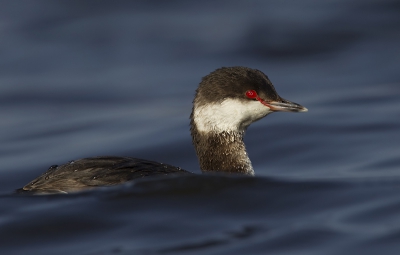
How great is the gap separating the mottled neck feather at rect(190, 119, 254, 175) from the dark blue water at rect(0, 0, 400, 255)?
1.50 ft

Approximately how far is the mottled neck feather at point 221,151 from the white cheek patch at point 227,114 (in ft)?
0.20

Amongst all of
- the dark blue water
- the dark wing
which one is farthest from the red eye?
the dark wing

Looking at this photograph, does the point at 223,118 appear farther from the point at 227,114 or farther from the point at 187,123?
→ the point at 187,123

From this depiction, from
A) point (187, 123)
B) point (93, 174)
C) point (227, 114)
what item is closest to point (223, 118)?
point (227, 114)

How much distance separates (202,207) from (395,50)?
31.0ft

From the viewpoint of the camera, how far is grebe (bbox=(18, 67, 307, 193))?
8094mm

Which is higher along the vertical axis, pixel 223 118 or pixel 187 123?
pixel 187 123

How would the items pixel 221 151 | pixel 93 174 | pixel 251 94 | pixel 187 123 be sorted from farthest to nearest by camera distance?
pixel 187 123, pixel 221 151, pixel 251 94, pixel 93 174

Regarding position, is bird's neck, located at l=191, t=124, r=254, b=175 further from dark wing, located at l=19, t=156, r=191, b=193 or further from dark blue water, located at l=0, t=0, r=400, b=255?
dark wing, located at l=19, t=156, r=191, b=193

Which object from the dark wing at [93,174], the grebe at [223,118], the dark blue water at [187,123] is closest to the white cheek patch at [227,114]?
the grebe at [223,118]

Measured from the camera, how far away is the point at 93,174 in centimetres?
773

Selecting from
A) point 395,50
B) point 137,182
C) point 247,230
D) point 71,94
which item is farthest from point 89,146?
point 395,50

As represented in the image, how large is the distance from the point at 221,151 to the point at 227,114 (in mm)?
404

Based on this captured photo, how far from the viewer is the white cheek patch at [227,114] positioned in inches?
336
